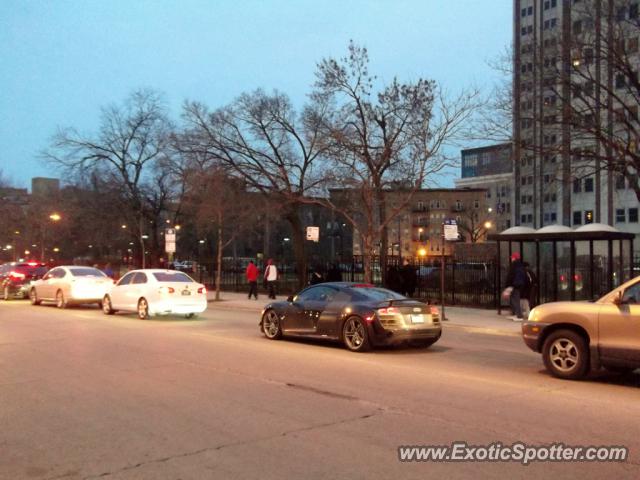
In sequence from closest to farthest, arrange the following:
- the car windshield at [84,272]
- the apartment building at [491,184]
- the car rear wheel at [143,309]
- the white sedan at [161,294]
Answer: the white sedan at [161,294], the car rear wheel at [143,309], the car windshield at [84,272], the apartment building at [491,184]

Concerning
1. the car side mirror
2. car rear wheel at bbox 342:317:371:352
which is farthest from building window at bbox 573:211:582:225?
the car side mirror

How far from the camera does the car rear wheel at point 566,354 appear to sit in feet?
31.1

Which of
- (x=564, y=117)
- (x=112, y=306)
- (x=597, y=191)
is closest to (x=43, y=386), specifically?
(x=112, y=306)

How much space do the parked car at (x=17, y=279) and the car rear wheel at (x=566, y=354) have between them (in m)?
23.9

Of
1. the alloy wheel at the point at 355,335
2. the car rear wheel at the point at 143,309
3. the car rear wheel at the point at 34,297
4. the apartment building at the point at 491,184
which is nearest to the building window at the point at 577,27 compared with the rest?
the alloy wheel at the point at 355,335

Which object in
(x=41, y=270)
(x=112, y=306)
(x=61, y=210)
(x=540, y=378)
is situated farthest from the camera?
(x=61, y=210)

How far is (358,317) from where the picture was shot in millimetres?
12531

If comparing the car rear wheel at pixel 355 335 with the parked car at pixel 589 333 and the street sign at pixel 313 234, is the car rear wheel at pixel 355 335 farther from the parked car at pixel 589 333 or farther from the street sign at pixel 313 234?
the street sign at pixel 313 234

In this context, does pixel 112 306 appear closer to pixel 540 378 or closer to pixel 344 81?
pixel 344 81

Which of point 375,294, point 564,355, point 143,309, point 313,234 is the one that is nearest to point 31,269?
point 143,309

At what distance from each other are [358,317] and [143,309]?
903 cm

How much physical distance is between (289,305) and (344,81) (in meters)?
14.4

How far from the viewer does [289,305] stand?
1421 centimetres

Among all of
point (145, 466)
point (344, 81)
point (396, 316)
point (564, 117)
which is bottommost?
point (145, 466)
